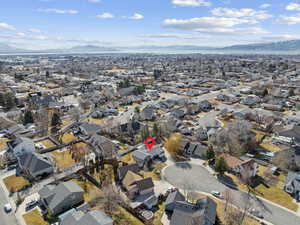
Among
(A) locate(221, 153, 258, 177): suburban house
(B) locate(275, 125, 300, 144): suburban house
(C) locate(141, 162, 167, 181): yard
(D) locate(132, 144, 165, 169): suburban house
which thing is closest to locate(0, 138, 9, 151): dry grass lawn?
(D) locate(132, 144, 165, 169): suburban house

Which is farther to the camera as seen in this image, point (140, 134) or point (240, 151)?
point (140, 134)

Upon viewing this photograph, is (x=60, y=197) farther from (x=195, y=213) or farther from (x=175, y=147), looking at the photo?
(x=175, y=147)

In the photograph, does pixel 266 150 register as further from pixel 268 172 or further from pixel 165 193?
pixel 165 193

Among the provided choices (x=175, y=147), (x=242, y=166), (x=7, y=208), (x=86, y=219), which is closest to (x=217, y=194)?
(x=242, y=166)

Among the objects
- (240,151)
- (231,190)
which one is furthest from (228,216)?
(240,151)

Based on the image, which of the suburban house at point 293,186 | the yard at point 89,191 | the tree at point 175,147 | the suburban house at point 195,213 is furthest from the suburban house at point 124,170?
the suburban house at point 293,186

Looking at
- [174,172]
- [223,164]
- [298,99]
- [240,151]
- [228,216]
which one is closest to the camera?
[228,216]

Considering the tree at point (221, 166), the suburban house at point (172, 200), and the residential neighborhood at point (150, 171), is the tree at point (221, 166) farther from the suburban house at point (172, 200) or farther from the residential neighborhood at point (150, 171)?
the suburban house at point (172, 200)
